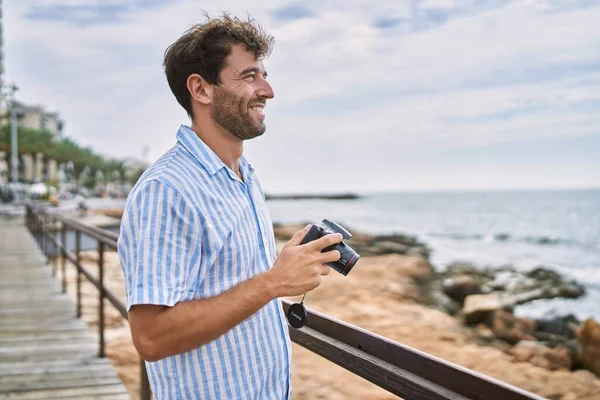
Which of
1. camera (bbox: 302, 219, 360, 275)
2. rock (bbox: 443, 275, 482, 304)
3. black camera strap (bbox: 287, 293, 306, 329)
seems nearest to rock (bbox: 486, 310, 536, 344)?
rock (bbox: 443, 275, 482, 304)

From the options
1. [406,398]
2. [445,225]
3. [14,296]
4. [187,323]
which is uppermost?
[187,323]

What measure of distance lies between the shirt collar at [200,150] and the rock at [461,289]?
1371 centimetres

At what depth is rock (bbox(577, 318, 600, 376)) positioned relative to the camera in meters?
8.39

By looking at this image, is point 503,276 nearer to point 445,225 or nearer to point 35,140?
point 445,225

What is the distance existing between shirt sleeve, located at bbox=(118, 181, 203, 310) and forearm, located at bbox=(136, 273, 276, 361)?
0.13 feet

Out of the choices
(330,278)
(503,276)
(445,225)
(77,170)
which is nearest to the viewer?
(330,278)

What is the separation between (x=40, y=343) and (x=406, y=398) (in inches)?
172

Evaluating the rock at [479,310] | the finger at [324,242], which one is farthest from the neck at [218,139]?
the rock at [479,310]

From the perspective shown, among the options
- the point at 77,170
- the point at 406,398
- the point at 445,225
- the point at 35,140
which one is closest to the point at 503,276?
the point at 406,398

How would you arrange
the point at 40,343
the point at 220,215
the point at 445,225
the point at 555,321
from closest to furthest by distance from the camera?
the point at 220,215, the point at 40,343, the point at 555,321, the point at 445,225

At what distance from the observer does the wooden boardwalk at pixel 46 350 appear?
3.74 metres

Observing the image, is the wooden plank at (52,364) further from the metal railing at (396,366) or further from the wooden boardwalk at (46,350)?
the metal railing at (396,366)

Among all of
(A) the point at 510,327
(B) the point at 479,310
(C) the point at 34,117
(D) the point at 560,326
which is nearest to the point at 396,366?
(A) the point at 510,327

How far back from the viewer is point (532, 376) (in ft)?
25.5
